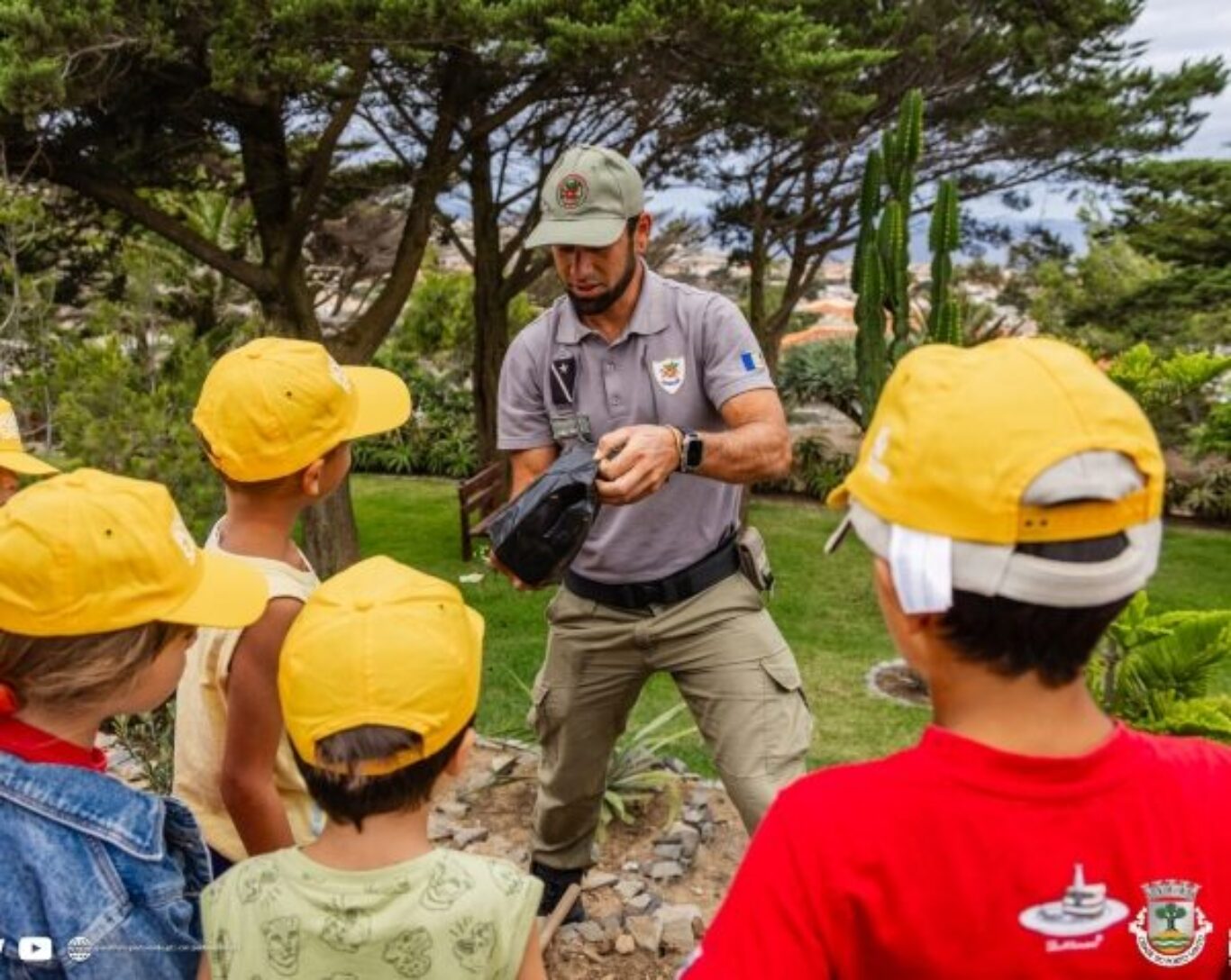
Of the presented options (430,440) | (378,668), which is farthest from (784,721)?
(430,440)

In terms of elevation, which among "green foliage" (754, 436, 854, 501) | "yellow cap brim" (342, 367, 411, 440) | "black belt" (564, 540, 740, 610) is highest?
"yellow cap brim" (342, 367, 411, 440)

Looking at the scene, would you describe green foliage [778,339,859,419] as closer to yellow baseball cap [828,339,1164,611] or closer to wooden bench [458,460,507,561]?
wooden bench [458,460,507,561]

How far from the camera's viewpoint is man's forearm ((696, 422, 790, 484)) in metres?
2.90

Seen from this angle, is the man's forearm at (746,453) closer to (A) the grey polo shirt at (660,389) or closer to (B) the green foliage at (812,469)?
(A) the grey polo shirt at (660,389)

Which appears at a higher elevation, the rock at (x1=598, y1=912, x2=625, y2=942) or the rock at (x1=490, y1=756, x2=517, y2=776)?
the rock at (x1=598, y1=912, x2=625, y2=942)

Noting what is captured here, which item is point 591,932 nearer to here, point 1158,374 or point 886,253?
point 1158,374

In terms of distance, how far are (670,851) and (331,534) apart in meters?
5.71

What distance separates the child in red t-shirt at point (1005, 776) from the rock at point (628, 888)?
274 centimetres

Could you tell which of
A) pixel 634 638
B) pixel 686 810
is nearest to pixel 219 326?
pixel 686 810

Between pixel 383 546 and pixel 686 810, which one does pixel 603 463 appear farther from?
pixel 383 546

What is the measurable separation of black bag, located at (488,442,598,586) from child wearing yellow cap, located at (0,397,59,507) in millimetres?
1363

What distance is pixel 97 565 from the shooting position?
5.74ft

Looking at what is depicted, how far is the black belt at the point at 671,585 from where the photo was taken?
10.4ft

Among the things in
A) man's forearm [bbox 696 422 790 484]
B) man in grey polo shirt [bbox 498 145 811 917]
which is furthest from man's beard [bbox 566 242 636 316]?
man's forearm [bbox 696 422 790 484]
